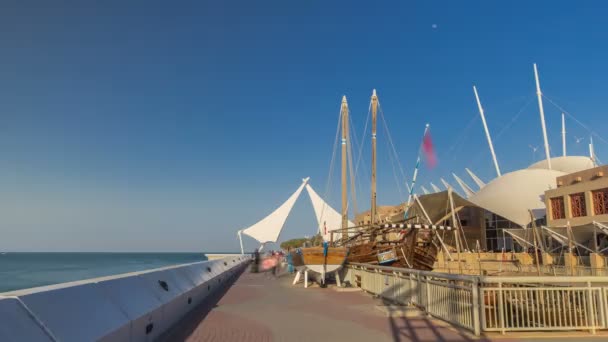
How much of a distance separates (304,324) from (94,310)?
536 centimetres

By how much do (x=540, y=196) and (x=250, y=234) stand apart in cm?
3273

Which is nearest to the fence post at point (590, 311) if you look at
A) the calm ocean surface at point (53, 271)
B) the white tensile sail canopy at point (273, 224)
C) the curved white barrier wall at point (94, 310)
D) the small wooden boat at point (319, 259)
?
the curved white barrier wall at point (94, 310)

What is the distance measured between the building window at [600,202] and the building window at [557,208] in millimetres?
4446

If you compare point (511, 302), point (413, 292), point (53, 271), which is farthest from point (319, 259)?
point (53, 271)

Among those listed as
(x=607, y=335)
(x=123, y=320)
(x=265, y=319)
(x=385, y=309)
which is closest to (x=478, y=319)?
(x=607, y=335)

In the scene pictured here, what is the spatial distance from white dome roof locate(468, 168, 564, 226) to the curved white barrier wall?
46.5 metres

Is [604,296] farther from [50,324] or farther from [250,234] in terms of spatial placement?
[250,234]

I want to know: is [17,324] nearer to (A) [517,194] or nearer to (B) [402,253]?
(B) [402,253]

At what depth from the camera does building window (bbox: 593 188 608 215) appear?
32.4 meters

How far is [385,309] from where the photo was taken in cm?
1151

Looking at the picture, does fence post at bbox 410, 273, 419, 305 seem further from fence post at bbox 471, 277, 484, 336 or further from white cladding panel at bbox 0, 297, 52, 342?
white cladding panel at bbox 0, 297, 52, 342

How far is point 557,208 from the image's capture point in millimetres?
38781

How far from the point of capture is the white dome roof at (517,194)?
48344 mm

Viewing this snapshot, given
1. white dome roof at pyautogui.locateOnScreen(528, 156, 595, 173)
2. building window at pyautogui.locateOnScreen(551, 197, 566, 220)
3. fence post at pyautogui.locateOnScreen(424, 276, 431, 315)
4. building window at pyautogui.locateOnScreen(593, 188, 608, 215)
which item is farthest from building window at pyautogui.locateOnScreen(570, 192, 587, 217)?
white dome roof at pyautogui.locateOnScreen(528, 156, 595, 173)
